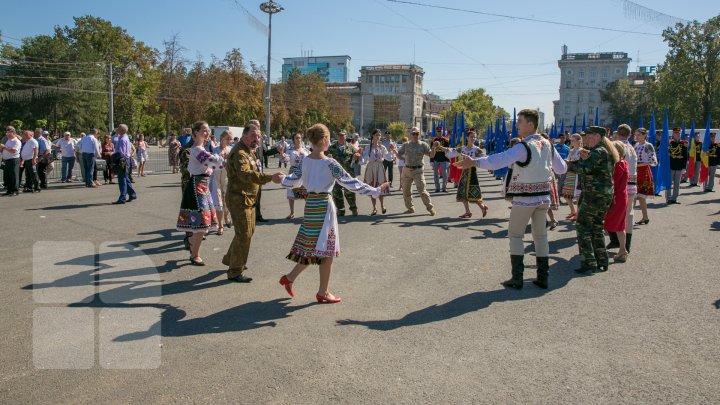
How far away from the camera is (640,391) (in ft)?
13.0

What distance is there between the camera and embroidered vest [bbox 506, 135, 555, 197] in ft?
21.2

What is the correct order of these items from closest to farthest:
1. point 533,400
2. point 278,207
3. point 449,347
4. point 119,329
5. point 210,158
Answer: point 533,400 → point 449,347 → point 119,329 → point 210,158 → point 278,207

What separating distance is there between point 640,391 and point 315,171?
3591 millimetres

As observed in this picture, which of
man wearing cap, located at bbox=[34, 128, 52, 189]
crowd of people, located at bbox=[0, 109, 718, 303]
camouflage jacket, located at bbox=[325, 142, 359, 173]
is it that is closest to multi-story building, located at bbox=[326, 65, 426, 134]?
man wearing cap, located at bbox=[34, 128, 52, 189]

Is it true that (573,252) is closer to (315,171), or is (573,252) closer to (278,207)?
(315,171)

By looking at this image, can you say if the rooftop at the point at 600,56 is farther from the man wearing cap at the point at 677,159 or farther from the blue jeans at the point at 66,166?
the blue jeans at the point at 66,166

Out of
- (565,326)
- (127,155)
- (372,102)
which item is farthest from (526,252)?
(372,102)

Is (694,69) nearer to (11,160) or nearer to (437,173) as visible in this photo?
(437,173)

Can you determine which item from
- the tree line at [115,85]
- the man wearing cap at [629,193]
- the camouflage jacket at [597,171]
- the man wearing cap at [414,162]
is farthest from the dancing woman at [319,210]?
the tree line at [115,85]

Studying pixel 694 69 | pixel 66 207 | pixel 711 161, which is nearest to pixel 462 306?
pixel 66 207

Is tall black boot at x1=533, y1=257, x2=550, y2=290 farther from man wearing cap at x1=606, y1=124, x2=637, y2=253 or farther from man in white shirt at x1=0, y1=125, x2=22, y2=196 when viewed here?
man in white shirt at x1=0, y1=125, x2=22, y2=196

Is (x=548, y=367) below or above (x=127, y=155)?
below

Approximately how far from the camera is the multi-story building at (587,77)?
139 metres

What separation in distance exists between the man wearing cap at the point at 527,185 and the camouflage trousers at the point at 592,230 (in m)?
1.11
